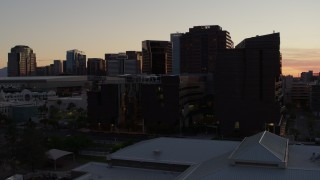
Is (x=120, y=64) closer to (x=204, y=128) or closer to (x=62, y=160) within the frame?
(x=204, y=128)

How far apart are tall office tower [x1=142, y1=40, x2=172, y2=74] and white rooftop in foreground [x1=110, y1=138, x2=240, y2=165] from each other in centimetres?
11567

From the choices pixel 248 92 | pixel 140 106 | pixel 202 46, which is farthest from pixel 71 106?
pixel 202 46

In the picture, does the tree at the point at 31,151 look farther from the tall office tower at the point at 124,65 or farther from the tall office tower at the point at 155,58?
the tall office tower at the point at 124,65

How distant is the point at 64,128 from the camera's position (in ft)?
209

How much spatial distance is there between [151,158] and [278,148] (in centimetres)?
955

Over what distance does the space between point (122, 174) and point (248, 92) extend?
3041 centimetres

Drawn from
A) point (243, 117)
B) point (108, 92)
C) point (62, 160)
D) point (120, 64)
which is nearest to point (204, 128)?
point (243, 117)

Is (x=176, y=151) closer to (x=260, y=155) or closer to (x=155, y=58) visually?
(x=260, y=155)

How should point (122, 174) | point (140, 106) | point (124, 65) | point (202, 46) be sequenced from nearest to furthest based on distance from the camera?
1. point (122, 174)
2. point (140, 106)
3. point (202, 46)
4. point (124, 65)

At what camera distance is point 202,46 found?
11388 centimetres

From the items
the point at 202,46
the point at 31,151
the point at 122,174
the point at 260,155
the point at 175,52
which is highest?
the point at 175,52

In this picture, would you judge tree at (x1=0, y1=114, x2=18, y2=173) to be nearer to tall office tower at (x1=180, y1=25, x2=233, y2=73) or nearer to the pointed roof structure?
the pointed roof structure

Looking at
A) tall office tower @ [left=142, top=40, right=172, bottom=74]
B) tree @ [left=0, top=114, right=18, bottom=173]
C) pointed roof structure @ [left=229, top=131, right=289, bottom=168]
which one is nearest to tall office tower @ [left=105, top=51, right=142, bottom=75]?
tall office tower @ [left=142, top=40, right=172, bottom=74]

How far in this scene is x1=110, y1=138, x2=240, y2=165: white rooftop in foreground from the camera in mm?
29250
